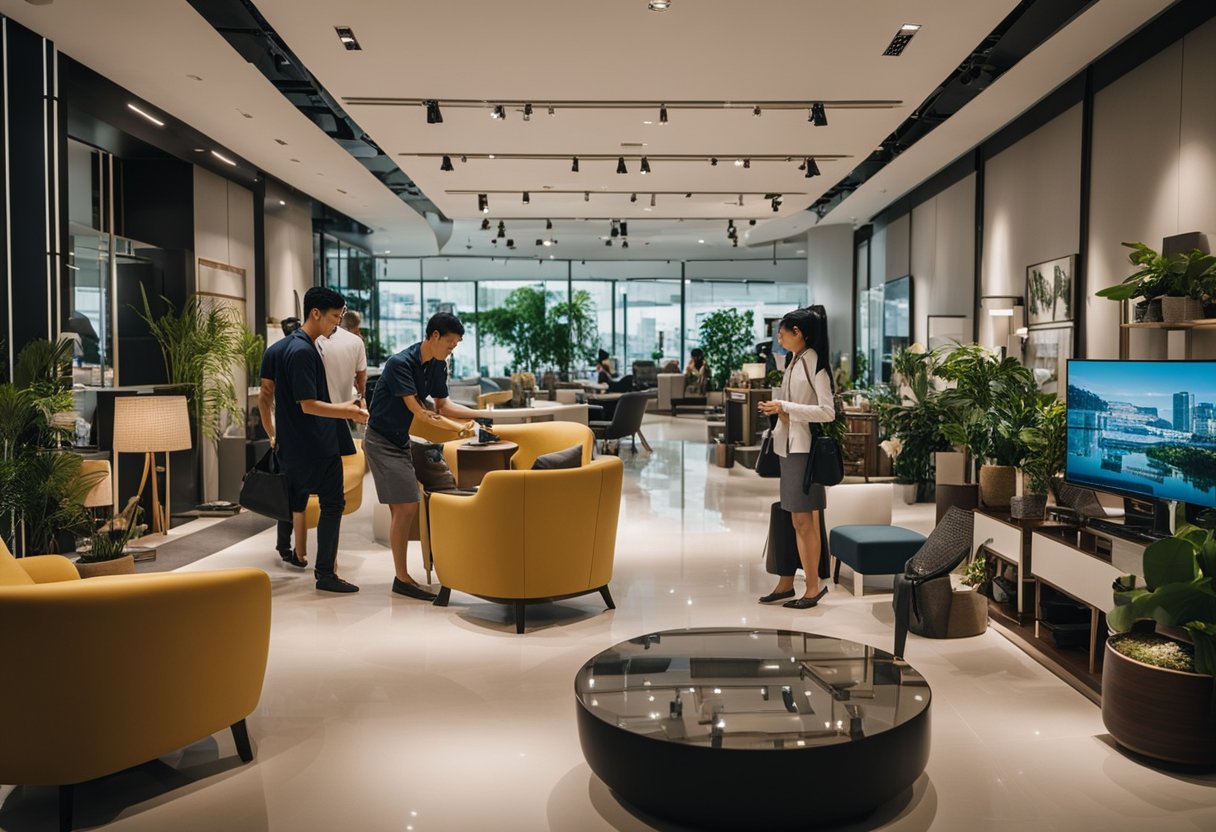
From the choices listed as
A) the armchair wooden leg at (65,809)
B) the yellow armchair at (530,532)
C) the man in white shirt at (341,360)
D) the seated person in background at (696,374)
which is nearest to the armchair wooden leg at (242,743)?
the armchair wooden leg at (65,809)

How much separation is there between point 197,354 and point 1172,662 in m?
7.48

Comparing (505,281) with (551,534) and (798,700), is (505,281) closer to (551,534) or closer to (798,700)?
(551,534)

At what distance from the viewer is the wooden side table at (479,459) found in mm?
6754

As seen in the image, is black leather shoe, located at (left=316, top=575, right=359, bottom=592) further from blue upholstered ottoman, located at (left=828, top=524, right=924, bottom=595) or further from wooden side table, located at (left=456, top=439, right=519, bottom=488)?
blue upholstered ottoman, located at (left=828, top=524, right=924, bottom=595)

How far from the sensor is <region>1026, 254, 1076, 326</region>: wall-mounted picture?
25.4 feet

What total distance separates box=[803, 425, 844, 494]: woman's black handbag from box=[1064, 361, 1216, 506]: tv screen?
114cm

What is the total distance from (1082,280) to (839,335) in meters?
9.23

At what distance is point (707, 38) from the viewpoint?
6.31 meters

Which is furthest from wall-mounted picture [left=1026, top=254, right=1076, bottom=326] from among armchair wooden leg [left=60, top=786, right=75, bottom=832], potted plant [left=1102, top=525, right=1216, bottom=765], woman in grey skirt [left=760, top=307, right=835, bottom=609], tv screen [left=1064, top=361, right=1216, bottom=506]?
armchair wooden leg [left=60, top=786, right=75, bottom=832]

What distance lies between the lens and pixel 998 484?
5.36 m

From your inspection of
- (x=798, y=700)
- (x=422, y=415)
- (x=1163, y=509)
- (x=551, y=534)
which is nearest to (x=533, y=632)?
(x=551, y=534)

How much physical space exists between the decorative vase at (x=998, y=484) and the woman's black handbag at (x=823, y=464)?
0.82 m

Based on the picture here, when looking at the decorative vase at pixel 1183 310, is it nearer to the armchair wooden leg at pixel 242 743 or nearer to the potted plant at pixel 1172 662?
the potted plant at pixel 1172 662

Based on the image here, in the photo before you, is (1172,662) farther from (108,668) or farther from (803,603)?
(108,668)
